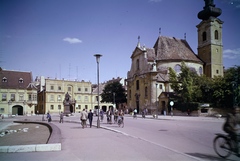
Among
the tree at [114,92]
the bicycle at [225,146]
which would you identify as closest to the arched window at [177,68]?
the tree at [114,92]

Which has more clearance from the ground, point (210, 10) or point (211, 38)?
point (210, 10)

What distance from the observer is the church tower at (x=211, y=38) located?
2233 inches

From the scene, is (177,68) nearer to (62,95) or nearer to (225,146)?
(62,95)

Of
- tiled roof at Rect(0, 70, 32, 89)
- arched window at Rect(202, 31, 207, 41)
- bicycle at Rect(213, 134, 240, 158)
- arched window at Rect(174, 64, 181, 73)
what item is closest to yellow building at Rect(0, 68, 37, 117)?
tiled roof at Rect(0, 70, 32, 89)

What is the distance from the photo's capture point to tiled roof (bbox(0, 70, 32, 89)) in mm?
57175

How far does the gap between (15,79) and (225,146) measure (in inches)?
2453

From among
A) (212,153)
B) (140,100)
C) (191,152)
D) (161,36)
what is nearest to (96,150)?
(191,152)

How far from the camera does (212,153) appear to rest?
8281 millimetres

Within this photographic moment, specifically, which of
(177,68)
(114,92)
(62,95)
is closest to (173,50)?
(177,68)

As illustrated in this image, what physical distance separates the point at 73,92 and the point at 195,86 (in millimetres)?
43278

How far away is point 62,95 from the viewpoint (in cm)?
7131

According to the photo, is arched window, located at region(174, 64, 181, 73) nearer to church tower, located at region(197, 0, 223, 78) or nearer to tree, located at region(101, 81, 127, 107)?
church tower, located at region(197, 0, 223, 78)

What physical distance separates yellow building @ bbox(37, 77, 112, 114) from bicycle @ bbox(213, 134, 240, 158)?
61.5m

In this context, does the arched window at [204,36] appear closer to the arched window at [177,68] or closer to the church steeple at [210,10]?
the church steeple at [210,10]
